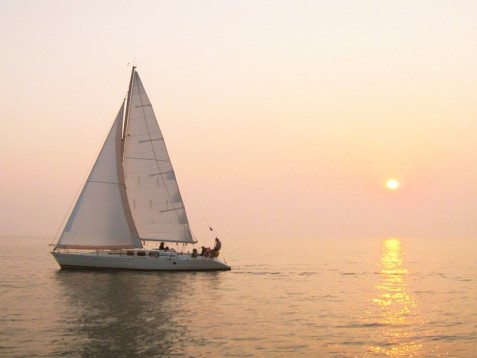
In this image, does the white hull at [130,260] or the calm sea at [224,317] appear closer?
the calm sea at [224,317]

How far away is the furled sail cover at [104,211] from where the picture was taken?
49125 millimetres

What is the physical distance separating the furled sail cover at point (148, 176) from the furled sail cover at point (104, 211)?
115 cm

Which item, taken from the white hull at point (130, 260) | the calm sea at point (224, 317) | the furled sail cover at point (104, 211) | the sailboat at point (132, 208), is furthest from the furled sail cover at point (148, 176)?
the calm sea at point (224, 317)

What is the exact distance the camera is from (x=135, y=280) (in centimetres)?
4600

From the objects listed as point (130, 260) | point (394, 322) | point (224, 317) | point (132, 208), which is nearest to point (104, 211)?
point (132, 208)

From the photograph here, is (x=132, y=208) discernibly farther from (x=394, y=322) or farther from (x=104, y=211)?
(x=394, y=322)

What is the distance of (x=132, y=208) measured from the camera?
51.9 meters

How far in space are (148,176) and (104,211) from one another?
4992 mm

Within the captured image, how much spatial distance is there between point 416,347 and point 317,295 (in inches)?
711

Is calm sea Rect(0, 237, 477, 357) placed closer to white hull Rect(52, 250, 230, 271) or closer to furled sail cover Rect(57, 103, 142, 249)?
white hull Rect(52, 250, 230, 271)

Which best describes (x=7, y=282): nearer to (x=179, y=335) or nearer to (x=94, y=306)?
(x=94, y=306)

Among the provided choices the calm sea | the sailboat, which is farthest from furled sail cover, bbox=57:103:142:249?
the calm sea

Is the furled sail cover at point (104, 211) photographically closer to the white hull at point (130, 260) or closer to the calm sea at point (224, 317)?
the white hull at point (130, 260)

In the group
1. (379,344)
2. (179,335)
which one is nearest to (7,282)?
(179,335)
